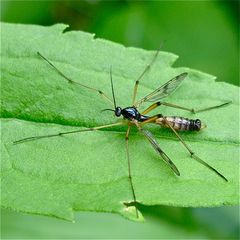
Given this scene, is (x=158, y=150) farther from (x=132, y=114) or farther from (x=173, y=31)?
(x=173, y=31)

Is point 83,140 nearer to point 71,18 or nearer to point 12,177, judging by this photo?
point 12,177

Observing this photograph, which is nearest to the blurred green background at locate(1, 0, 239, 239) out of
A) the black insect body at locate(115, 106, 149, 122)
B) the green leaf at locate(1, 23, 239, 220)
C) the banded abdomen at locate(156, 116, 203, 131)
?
the black insect body at locate(115, 106, 149, 122)

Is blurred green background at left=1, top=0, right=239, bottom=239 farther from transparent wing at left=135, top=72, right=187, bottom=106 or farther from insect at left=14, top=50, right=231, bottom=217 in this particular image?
transparent wing at left=135, top=72, right=187, bottom=106

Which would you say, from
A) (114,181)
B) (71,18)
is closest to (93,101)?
(114,181)

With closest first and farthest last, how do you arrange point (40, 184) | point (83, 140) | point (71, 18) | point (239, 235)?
point (40, 184)
point (83, 140)
point (239, 235)
point (71, 18)

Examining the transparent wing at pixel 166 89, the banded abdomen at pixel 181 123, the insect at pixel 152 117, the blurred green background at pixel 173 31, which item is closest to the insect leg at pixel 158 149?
the insect at pixel 152 117

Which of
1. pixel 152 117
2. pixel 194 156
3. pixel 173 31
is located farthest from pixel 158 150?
pixel 173 31

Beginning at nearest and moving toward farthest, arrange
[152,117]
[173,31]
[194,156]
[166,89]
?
[194,156] → [166,89] → [152,117] → [173,31]
